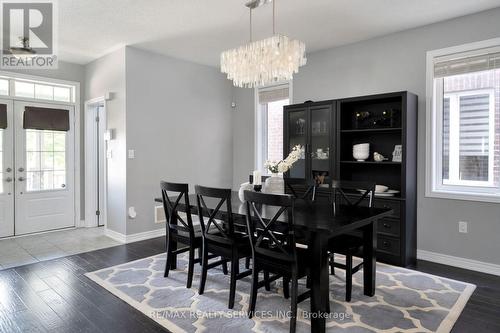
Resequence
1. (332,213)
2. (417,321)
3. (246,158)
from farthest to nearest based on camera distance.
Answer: (246,158) < (332,213) < (417,321)

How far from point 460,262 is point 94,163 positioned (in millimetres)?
5485

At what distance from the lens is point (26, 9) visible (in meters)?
3.54

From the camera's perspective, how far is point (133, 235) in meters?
4.79

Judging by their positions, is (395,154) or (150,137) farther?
(150,137)

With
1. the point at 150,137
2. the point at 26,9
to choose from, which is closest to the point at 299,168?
the point at 150,137

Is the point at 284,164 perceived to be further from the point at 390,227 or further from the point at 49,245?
the point at 49,245

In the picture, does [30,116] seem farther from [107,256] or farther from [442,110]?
[442,110]

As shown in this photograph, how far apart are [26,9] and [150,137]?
6.87 feet

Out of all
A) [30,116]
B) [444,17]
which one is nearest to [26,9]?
[30,116]

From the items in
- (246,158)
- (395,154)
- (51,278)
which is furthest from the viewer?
(246,158)

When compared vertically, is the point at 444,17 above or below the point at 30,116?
above

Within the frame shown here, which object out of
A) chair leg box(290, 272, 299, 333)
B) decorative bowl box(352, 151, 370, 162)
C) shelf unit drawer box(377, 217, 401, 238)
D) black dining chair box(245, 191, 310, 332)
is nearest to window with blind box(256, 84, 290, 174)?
decorative bowl box(352, 151, 370, 162)

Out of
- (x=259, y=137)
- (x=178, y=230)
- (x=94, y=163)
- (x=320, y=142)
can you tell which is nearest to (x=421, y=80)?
(x=320, y=142)

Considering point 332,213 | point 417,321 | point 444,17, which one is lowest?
point 417,321
